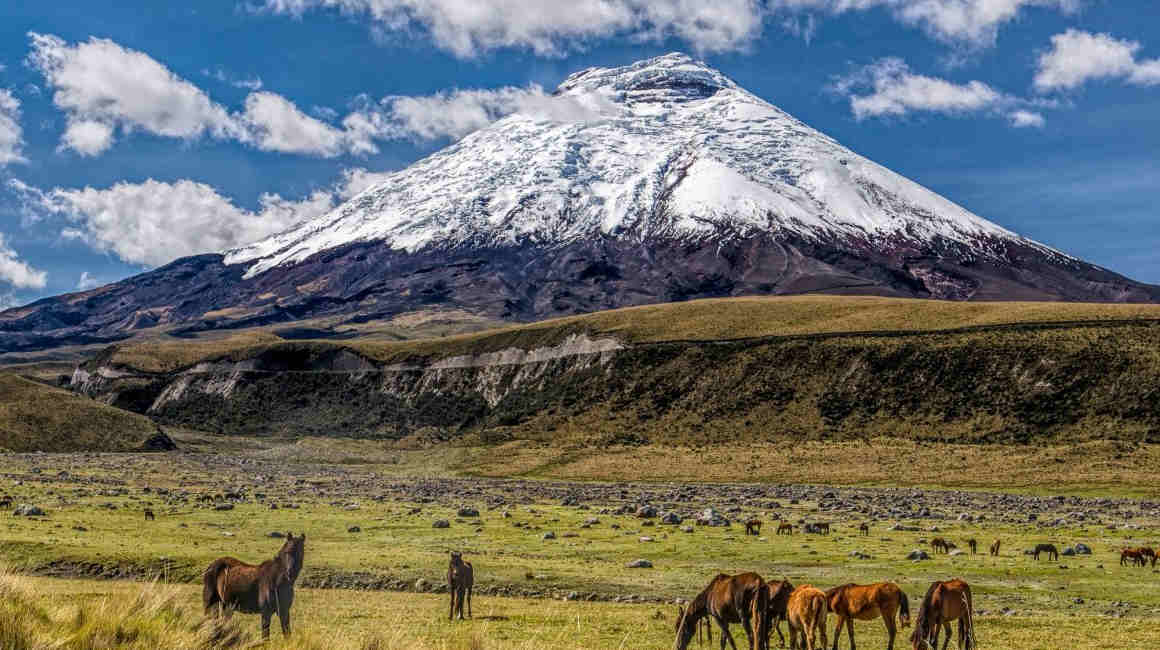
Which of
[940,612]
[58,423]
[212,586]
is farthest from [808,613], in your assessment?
[58,423]

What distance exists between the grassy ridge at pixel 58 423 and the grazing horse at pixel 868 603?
105 metres

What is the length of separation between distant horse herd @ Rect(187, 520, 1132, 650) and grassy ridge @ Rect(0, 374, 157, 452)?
323 feet

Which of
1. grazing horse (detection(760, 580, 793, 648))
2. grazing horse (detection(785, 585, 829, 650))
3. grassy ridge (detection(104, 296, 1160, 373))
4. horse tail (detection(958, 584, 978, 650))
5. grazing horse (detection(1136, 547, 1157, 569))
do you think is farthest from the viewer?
grassy ridge (detection(104, 296, 1160, 373))

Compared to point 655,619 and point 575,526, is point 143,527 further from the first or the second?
point 655,619

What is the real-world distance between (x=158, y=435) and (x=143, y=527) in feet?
263

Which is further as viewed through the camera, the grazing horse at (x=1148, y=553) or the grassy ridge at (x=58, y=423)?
the grassy ridge at (x=58, y=423)

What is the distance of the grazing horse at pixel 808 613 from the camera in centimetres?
1719

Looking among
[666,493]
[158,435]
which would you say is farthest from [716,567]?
[158,435]

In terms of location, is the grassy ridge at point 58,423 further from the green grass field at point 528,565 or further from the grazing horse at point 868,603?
the grazing horse at point 868,603

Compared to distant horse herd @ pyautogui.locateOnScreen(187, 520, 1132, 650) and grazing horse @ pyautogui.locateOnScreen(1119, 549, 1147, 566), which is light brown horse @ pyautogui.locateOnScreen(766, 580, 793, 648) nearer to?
distant horse herd @ pyautogui.locateOnScreen(187, 520, 1132, 650)

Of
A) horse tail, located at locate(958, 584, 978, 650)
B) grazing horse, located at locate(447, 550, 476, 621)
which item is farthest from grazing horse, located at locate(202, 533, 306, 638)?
horse tail, located at locate(958, 584, 978, 650)

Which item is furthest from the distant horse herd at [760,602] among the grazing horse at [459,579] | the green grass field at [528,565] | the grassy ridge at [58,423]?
the grassy ridge at [58,423]

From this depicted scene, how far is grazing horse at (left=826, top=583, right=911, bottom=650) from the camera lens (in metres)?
17.6

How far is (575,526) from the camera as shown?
145 ft
